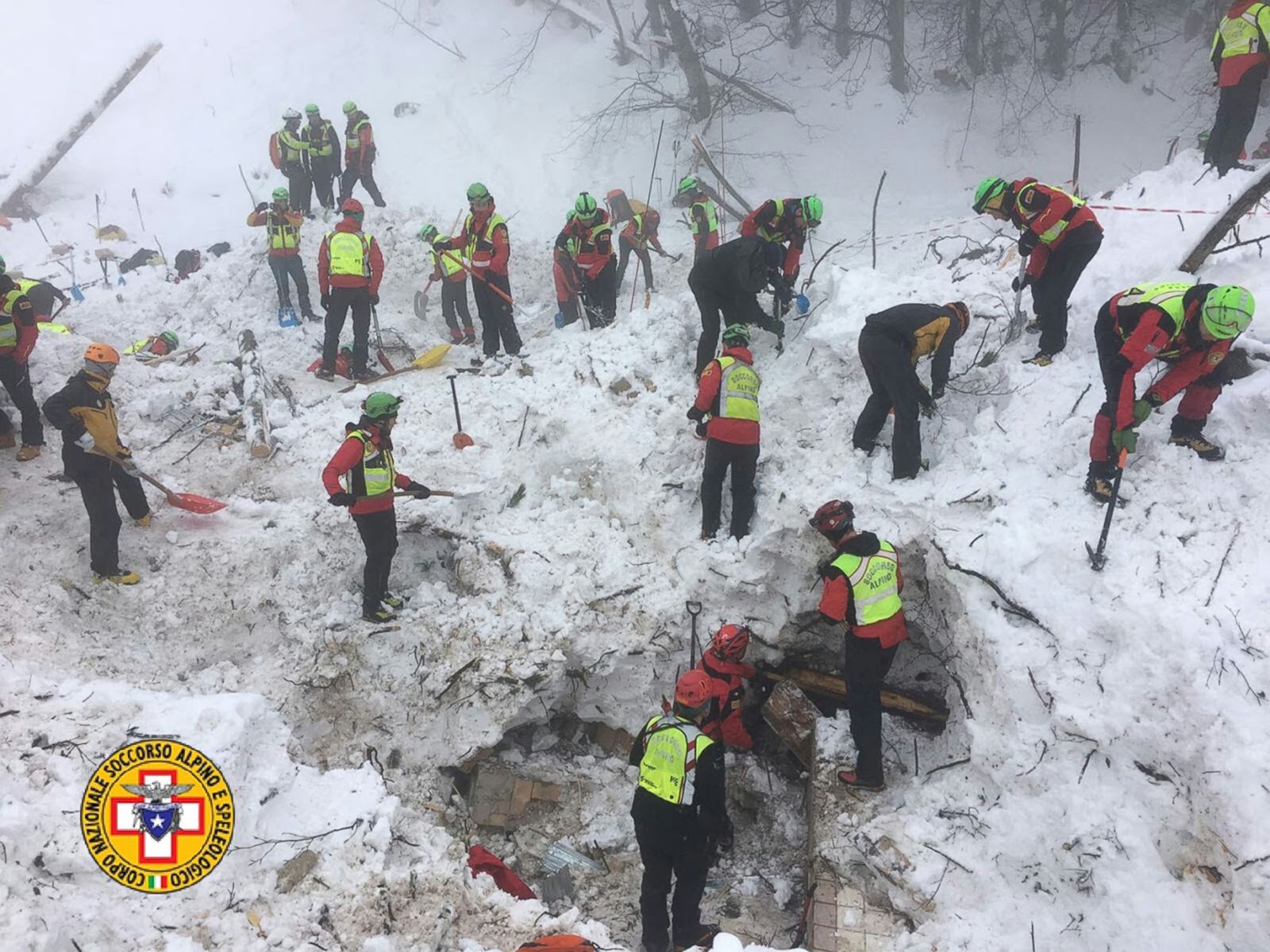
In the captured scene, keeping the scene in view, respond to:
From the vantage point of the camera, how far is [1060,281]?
558cm

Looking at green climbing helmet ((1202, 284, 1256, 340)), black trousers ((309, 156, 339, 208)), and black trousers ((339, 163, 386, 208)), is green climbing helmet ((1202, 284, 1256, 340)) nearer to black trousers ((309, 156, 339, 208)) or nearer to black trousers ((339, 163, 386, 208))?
black trousers ((339, 163, 386, 208))

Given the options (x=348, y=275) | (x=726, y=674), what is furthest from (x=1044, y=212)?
(x=348, y=275)

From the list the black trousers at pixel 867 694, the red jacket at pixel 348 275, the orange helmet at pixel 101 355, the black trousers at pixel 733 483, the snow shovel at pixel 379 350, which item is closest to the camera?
the black trousers at pixel 867 694

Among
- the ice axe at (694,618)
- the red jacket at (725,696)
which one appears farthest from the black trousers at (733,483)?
the red jacket at (725,696)

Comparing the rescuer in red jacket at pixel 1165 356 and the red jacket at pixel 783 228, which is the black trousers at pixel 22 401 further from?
the rescuer in red jacket at pixel 1165 356

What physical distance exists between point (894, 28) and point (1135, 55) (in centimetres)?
419

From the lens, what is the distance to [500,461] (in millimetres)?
6930

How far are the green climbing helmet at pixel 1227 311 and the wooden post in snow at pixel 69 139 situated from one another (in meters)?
17.5

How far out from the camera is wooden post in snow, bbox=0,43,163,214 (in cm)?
1386

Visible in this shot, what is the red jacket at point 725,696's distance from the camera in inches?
203

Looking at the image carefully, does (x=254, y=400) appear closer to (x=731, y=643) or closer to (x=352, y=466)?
(x=352, y=466)

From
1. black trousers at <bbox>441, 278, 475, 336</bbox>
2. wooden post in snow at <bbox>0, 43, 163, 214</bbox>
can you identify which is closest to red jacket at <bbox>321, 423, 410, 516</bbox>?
black trousers at <bbox>441, 278, 475, 336</bbox>

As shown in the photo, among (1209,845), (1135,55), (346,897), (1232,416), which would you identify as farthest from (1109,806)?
(1135,55)

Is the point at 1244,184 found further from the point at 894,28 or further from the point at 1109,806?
the point at 894,28
